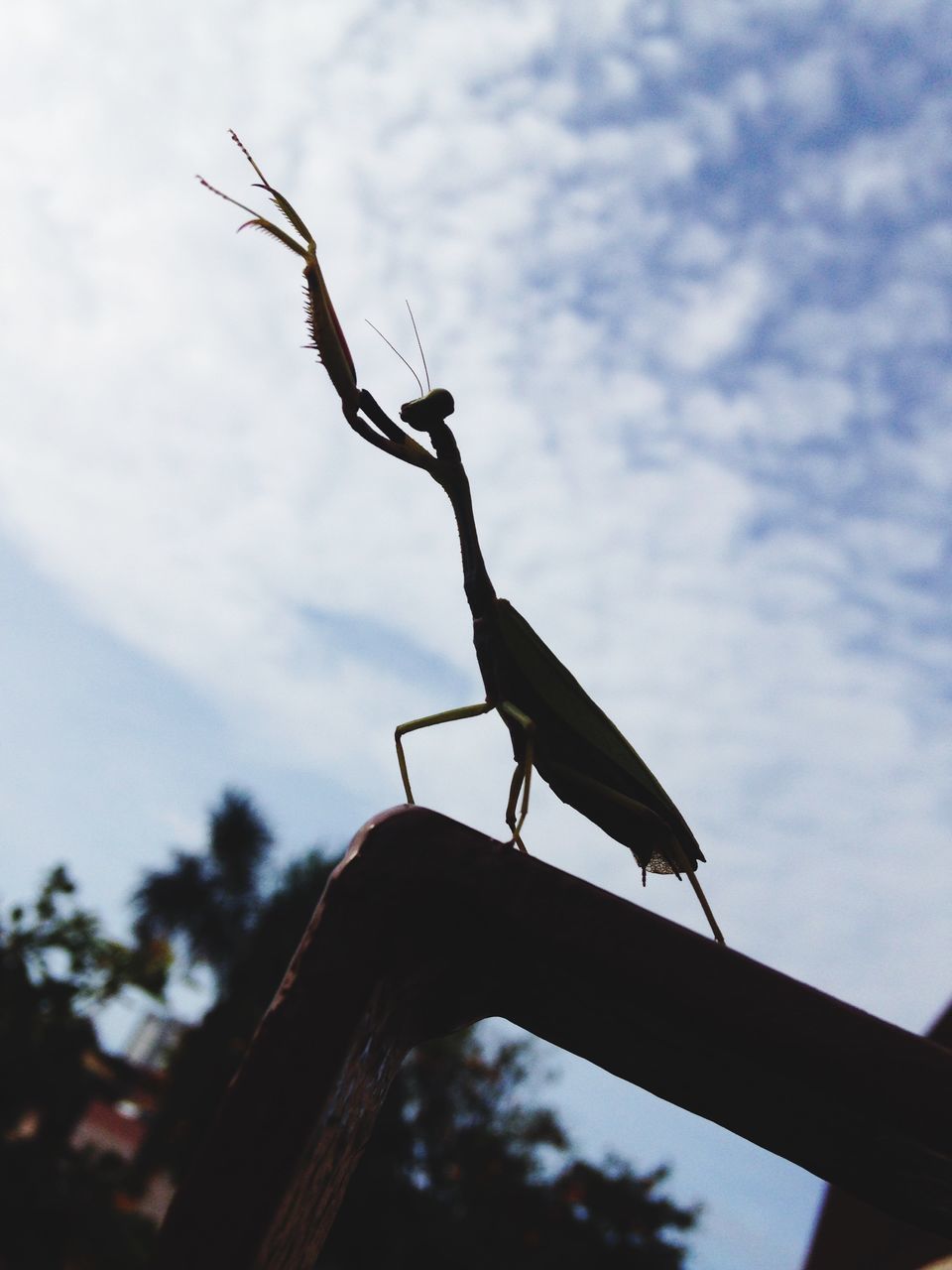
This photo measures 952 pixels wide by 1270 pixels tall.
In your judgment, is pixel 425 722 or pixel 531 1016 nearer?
pixel 531 1016

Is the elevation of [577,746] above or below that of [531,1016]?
above

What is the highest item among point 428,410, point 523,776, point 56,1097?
point 428,410

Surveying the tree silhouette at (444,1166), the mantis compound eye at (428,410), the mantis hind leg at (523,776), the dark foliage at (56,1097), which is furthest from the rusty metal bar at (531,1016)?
the tree silhouette at (444,1166)

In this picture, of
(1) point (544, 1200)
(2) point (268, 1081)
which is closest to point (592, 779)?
(2) point (268, 1081)

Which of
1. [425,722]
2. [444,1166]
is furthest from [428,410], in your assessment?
[444,1166]

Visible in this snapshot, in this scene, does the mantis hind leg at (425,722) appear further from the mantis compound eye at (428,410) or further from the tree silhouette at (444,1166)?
the tree silhouette at (444,1166)

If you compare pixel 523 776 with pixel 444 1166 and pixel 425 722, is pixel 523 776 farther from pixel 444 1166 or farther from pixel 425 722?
pixel 444 1166

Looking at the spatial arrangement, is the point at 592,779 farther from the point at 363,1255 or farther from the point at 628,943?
the point at 363,1255
